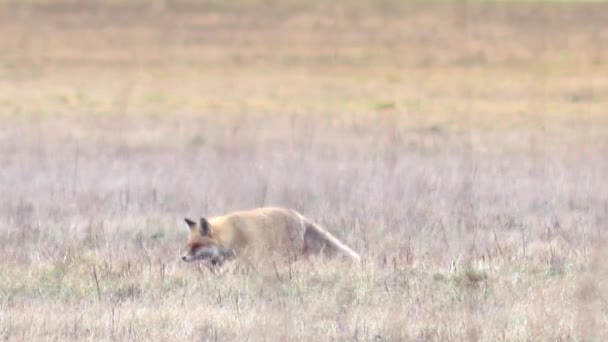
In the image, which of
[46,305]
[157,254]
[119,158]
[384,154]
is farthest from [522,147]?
[46,305]

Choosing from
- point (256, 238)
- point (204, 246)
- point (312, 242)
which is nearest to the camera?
point (204, 246)

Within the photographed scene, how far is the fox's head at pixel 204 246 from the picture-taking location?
10273 mm

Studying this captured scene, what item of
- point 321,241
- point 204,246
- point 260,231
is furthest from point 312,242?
point 204,246

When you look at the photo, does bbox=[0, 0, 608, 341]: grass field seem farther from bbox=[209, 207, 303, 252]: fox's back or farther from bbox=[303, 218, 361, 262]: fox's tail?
bbox=[209, 207, 303, 252]: fox's back

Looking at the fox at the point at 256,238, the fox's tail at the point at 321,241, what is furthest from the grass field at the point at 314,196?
the fox at the point at 256,238

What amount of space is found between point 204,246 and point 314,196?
3483mm

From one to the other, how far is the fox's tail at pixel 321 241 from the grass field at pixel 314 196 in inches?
8.5

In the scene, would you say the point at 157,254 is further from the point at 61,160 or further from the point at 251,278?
the point at 61,160

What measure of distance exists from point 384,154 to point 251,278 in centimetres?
895

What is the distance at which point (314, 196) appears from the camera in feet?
44.8

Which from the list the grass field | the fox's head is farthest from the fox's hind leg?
the fox's head

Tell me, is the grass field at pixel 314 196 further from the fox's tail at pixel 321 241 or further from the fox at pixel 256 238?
the fox at pixel 256 238

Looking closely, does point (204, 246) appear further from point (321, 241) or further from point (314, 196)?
point (314, 196)

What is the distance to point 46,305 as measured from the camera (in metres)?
8.23
